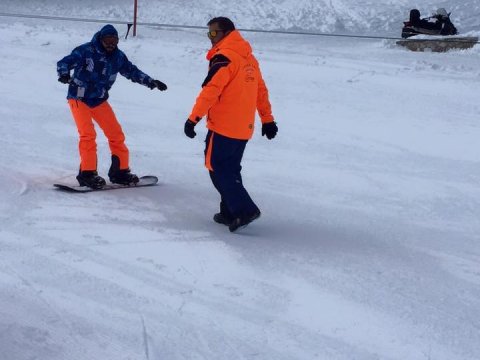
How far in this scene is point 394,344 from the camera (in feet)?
13.0

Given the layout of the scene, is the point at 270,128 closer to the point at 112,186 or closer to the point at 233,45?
the point at 233,45

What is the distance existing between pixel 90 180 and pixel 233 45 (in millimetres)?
1992

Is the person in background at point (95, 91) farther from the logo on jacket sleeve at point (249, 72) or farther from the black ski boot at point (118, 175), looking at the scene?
the logo on jacket sleeve at point (249, 72)

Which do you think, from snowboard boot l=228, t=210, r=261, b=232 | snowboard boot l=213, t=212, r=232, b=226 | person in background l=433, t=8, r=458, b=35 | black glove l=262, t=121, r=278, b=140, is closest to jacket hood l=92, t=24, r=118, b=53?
black glove l=262, t=121, r=278, b=140

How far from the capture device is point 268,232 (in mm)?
5938

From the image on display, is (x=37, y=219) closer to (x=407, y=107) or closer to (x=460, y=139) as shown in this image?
(x=460, y=139)

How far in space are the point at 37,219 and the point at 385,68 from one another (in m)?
8.77

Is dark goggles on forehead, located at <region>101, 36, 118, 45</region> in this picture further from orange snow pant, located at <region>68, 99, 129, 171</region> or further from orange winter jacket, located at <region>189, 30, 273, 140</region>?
orange winter jacket, located at <region>189, 30, 273, 140</region>

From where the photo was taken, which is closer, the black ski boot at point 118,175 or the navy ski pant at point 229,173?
the navy ski pant at point 229,173

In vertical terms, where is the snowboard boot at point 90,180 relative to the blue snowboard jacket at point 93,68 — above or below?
below

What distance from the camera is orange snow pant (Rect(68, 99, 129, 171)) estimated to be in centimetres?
672

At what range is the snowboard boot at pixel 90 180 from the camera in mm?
6754

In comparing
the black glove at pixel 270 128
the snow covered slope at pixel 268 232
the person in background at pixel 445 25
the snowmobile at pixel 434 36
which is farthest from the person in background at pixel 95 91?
the person in background at pixel 445 25

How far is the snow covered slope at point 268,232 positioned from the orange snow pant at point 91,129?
1.27 feet
